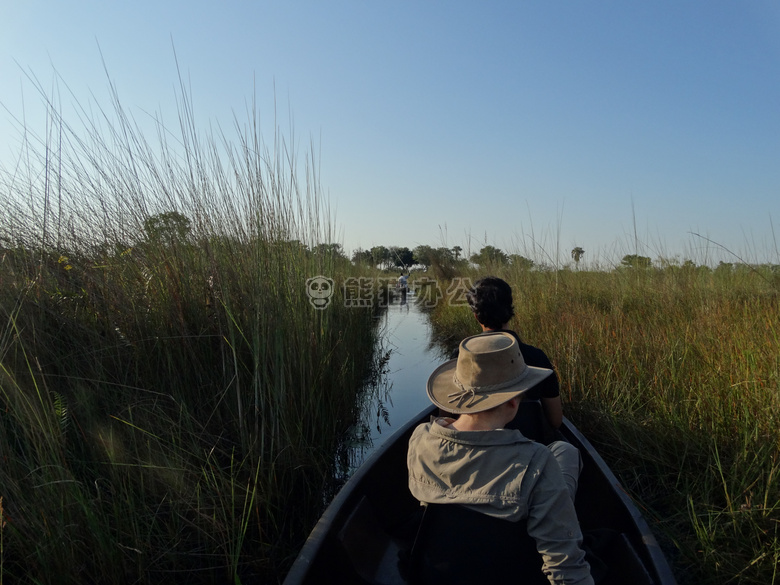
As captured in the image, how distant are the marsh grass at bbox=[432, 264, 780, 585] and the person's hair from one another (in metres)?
1.23

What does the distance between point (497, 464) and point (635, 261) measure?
25.1 ft

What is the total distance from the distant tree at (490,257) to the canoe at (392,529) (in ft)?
26.3

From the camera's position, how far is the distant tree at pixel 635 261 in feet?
25.7

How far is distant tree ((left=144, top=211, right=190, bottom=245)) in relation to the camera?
3.14 metres

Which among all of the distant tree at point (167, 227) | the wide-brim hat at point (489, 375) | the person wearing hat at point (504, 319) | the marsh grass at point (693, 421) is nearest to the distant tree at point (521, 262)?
the marsh grass at point (693, 421)

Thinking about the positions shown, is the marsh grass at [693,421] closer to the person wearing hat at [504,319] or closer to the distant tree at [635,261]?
the person wearing hat at [504,319]

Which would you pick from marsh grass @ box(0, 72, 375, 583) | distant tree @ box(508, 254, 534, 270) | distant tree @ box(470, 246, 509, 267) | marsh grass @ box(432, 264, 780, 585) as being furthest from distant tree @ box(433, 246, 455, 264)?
marsh grass @ box(0, 72, 375, 583)

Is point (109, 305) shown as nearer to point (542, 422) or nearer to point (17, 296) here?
point (17, 296)

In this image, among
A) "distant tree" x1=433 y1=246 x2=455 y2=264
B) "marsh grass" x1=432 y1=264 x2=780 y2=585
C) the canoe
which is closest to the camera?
the canoe

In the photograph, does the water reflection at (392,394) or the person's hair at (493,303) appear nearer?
the person's hair at (493,303)

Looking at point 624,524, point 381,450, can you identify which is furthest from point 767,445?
point 381,450

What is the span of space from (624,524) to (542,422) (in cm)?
88

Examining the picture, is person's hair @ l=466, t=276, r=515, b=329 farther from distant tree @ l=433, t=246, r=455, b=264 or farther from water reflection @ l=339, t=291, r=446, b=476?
distant tree @ l=433, t=246, r=455, b=264

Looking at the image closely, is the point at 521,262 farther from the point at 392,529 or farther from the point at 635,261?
the point at 392,529
